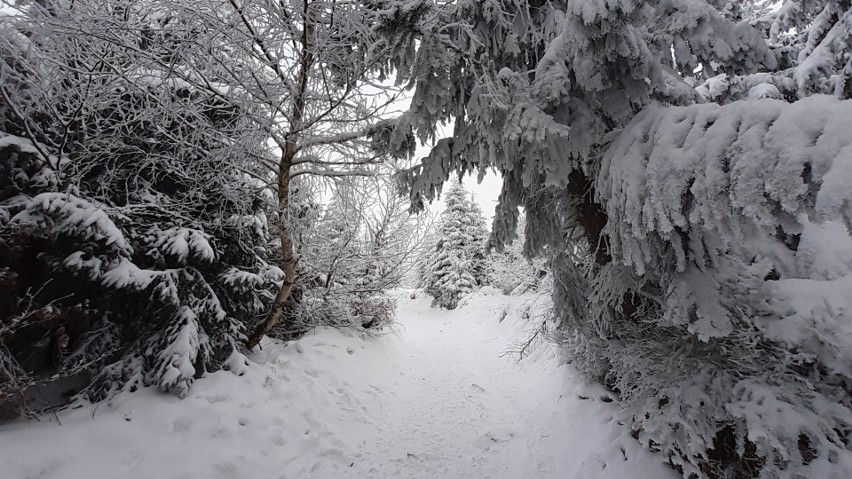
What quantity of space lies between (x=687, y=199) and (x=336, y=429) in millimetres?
4640

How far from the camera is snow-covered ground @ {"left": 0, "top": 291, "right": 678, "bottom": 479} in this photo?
3.04 m

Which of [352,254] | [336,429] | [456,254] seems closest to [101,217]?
[336,429]

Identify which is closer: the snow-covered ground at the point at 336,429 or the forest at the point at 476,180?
the forest at the point at 476,180

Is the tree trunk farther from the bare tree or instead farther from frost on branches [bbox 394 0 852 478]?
frost on branches [bbox 394 0 852 478]

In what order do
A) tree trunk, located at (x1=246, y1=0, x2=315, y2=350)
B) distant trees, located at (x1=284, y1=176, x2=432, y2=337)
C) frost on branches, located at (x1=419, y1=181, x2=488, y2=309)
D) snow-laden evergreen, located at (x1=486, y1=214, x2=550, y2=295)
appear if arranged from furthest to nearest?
1. frost on branches, located at (x1=419, y1=181, x2=488, y2=309)
2. snow-laden evergreen, located at (x1=486, y1=214, x2=550, y2=295)
3. distant trees, located at (x1=284, y1=176, x2=432, y2=337)
4. tree trunk, located at (x1=246, y1=0, x2=315, y2=350)

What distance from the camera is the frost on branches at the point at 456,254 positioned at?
22.3 metres

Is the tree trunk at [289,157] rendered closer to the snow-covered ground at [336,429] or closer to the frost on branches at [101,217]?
the frost on branches at [101,217]

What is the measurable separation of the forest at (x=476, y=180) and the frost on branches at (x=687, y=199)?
0.02 meters

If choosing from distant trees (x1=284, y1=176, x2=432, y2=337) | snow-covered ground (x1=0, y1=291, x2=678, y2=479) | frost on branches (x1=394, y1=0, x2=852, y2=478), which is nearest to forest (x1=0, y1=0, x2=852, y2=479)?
frost on branches (x1=394, y1=0, x2=852, y2=478)

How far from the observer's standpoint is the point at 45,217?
3.30m

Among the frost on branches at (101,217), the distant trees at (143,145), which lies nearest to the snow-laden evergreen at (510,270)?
the distant trees at (143,145)

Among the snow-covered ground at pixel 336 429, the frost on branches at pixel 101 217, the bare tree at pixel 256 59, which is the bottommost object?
the snow-covered ground at pixel 336 429

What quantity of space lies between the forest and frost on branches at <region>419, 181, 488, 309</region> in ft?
57.0

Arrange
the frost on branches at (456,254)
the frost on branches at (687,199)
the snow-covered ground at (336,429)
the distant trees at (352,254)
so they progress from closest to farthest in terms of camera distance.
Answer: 1. the frost on branches at (687,199)
2. the snow-covered ground at (336,429)
3. the distant trees at (352,254)
4. the frost on branches at (456,254)
